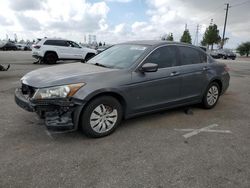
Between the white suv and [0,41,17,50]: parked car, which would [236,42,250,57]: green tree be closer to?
the white suv

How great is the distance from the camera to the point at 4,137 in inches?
145

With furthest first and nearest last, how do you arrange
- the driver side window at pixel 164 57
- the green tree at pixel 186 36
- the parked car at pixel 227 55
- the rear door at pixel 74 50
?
1. the green tree at pixel 186 36
2. the parked car at pixel 227 55
3. the rear door at pixel 74 50
4. the driver side window at pixel 164 57

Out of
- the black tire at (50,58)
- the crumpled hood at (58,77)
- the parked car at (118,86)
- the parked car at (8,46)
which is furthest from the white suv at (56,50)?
the parked car at (8,46)

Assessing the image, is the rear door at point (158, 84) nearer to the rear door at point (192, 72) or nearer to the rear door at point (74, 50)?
the rear door at point (192, 72)

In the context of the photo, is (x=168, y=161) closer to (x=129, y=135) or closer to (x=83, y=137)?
(x=129, y=135)

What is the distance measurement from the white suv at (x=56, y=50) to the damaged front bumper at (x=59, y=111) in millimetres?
12064

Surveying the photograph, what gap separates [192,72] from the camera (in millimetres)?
4891

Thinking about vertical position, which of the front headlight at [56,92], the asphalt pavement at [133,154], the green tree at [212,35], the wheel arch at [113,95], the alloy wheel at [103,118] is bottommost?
the asphalt pavement at [133,154]

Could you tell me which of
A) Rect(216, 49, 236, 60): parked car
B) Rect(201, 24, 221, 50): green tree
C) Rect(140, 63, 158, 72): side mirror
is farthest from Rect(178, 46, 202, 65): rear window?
Rect(201, 24, 221, 50): green tree

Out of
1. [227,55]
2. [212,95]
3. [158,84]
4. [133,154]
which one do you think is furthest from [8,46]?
[133,154]

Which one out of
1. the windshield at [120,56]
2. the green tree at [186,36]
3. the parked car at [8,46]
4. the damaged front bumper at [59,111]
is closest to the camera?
the damaged front bumper at [59,111]

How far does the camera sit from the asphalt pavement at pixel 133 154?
2686mm

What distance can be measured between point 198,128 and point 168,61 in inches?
55.7

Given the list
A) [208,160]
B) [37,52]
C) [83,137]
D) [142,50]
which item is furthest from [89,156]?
[37,52]
